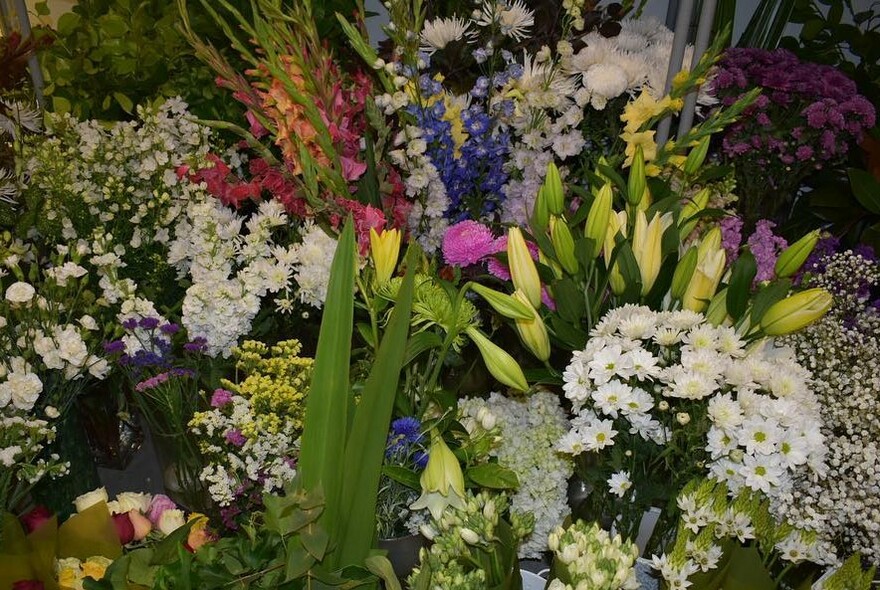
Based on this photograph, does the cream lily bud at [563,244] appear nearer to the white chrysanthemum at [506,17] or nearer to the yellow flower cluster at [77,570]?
the white chrysanthemum at [506,17]

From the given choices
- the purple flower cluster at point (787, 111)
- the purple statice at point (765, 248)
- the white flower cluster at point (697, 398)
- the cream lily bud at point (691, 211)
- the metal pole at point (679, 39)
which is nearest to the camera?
Result: the white flower cluster at point (697, 398)

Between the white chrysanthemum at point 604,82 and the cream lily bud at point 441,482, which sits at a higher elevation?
the white chrysanthemum at point 604,82

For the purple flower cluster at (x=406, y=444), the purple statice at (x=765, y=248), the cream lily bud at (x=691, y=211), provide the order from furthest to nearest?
the purple statice at (x=765, y=248)
the cream lily bud at (x=691, y=211)
the purple flower cluster at (x=406, y=444)

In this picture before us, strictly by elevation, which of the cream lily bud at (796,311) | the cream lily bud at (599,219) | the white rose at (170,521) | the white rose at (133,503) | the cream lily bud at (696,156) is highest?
the cream lily bud at (696,156)

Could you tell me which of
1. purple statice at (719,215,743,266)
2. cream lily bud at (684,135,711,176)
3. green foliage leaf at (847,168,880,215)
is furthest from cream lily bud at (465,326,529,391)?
green foliage leaf at (847,168,880,215)

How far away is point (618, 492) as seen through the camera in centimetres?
73

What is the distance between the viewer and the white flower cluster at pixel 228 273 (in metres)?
0.96

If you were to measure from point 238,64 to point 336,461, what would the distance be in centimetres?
97

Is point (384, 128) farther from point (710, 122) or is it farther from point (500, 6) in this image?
point (710, 122)

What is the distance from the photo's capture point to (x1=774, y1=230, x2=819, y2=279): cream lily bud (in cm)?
81

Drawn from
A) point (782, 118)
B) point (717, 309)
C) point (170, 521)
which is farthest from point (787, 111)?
point (170, 521)

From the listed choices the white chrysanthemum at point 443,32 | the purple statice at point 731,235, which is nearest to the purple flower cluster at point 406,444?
the white chrysanthemum at point 443,32

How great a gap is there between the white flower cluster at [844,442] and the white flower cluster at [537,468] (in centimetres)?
23

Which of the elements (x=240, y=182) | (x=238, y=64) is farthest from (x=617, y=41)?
(x=238, y=64)
